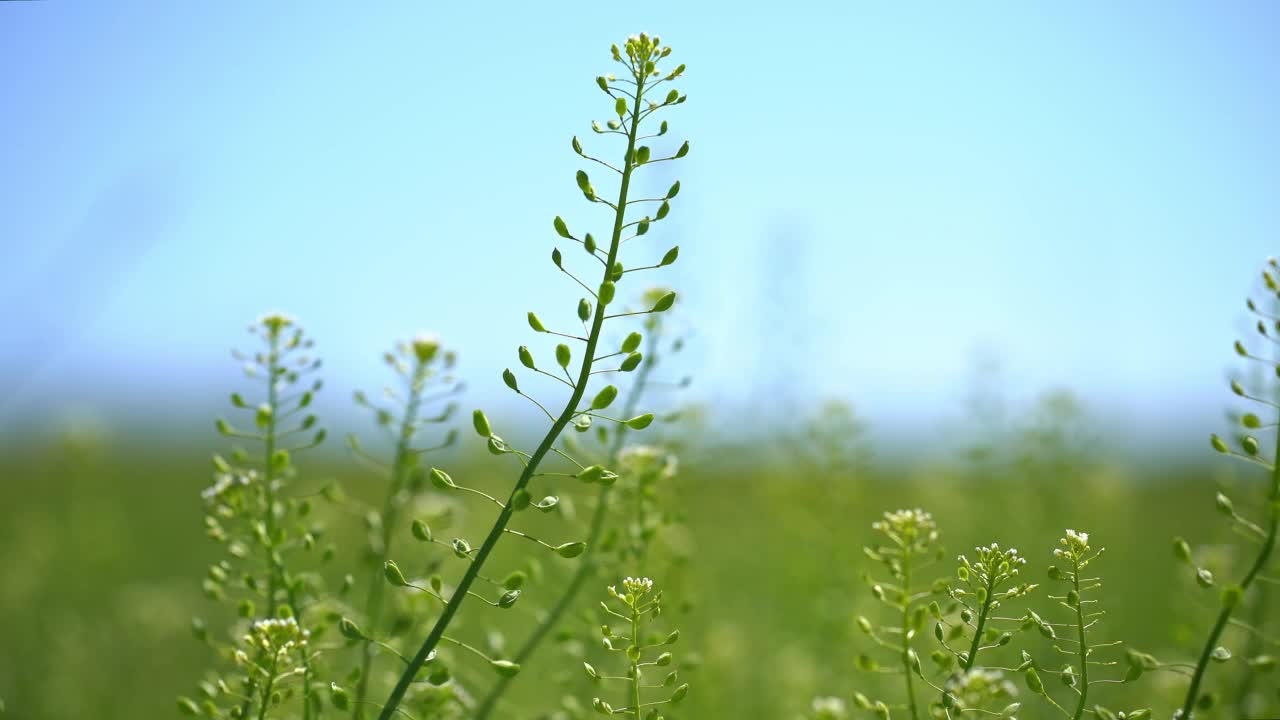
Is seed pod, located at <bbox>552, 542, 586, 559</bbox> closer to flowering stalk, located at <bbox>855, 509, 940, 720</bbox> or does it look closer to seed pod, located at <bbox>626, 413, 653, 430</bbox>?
seed pod, located at <bbox>626, 413, 653, 430</bbox>

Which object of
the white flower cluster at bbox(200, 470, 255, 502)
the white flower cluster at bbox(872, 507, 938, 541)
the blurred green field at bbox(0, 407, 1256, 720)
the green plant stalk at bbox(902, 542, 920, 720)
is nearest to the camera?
the green plant stalk at bbox(902, 542, 920, 720)

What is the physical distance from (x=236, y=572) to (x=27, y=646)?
3476 millimetres

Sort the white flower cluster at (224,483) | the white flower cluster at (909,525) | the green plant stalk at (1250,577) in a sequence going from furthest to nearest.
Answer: the white flower cluster at (224,483)
the white flower cluster at (909,525)
the green plant stalk at (1250,577)

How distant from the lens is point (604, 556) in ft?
6.27

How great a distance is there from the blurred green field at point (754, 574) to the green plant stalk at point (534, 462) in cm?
104

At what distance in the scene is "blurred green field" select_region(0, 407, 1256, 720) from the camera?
130 inches

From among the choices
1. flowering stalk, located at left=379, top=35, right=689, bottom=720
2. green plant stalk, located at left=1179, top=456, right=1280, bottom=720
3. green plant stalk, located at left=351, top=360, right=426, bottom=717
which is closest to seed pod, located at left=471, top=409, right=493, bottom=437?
flowering stalk, located at left=379, top=35, right=689, bottom=720

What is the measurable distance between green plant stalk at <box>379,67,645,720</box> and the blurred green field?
40.8 inches

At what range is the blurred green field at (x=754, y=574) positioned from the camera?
3295mm

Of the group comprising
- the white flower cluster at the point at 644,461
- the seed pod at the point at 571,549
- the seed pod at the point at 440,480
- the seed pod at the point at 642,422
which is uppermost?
the white flower cluster at the point at 644,461

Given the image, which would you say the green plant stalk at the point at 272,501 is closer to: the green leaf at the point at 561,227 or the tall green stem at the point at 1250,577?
the green leaf at the point at 561,227

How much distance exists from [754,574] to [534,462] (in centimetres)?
480

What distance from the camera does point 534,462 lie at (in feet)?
3.66

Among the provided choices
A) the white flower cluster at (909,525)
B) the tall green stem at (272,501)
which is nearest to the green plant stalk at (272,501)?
the tall green stem at (272,501)
